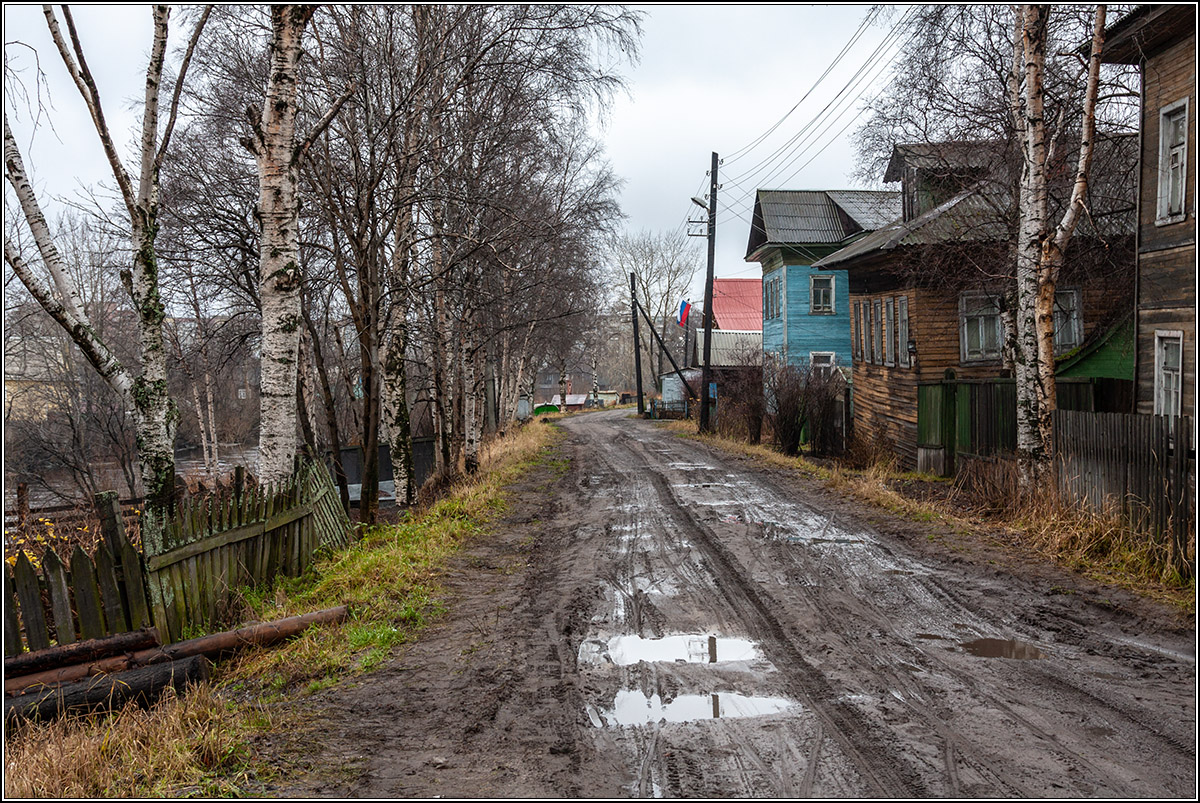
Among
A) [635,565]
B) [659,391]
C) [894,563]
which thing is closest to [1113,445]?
[894,563]

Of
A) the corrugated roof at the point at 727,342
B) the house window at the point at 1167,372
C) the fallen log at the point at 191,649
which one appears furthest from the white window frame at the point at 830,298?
the fallen log at the point at 191,649

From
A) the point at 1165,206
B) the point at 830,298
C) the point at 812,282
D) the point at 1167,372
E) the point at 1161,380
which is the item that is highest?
the point at 812,282

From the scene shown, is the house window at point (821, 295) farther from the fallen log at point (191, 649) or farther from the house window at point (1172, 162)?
the fallen log at point (191, 649)

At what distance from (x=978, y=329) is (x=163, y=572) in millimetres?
18403

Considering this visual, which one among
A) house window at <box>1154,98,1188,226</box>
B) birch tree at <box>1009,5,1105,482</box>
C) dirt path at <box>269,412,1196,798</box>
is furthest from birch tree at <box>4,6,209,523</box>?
house window at <box>1154,98,1188,226</box>

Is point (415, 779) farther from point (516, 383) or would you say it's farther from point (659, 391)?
point (659, 391)

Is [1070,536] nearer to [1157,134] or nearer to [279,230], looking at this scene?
[1157,134]

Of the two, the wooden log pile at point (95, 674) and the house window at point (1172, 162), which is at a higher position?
the house window at point (1172, 162)

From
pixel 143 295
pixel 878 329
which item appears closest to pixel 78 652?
pixel 143 295

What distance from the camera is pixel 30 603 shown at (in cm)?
534

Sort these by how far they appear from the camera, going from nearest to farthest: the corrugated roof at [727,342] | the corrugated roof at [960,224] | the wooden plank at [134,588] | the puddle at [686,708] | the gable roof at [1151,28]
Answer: the puddle at [686,708]
the wooden plank at [134,588]
the gable roof at [1151,28]
the corrugated roof at [960,224]
the corrugated roof at [727,342]

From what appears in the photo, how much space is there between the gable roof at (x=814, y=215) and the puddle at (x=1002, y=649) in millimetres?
26053

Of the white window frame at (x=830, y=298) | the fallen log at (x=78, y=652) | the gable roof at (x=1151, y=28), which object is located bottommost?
the fallen log at (x=78, y=652)

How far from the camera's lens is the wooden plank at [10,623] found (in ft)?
17.3
